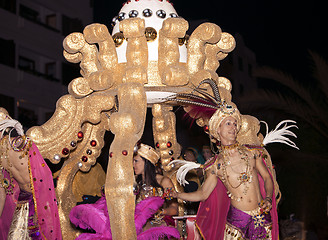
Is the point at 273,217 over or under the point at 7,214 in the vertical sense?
under

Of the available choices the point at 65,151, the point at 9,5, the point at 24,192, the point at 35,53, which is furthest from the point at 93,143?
the point at 35,53

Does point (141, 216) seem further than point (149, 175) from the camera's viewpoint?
No

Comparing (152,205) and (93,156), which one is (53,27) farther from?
(152,205)

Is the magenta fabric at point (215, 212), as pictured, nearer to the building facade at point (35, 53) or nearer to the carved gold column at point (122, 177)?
the carved gold column at point (122, 177)

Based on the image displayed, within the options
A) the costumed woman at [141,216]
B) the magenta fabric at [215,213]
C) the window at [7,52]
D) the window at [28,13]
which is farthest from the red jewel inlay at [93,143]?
the window at [28,13]

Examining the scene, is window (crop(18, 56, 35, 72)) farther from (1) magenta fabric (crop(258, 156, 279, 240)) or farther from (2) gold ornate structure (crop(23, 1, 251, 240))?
(1) magenta fabric (crop(258, 156, 279, 240))

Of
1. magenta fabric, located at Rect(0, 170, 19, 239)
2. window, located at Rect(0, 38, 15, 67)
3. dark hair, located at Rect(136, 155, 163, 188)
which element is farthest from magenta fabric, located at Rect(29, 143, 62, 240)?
window, located at Rect(0, 38, 15, 67)

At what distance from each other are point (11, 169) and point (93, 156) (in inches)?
44.4

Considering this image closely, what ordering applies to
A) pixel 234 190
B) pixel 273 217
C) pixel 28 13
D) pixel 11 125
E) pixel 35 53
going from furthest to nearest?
1. pixel 28 13
2. pixel 35 53
3. pixel 11 125
4. pixel 273 217
5. pixel 234 190

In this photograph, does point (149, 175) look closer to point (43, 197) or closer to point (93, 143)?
point (93, 143)

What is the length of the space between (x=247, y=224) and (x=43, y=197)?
2.23 metres

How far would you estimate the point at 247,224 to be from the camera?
5.79m

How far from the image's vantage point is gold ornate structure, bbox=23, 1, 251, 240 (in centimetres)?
535

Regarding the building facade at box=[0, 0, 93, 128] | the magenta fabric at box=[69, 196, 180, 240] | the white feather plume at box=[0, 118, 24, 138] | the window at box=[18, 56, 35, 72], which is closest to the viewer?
the magenta fabric at box=[69, 196, 180, 240]
